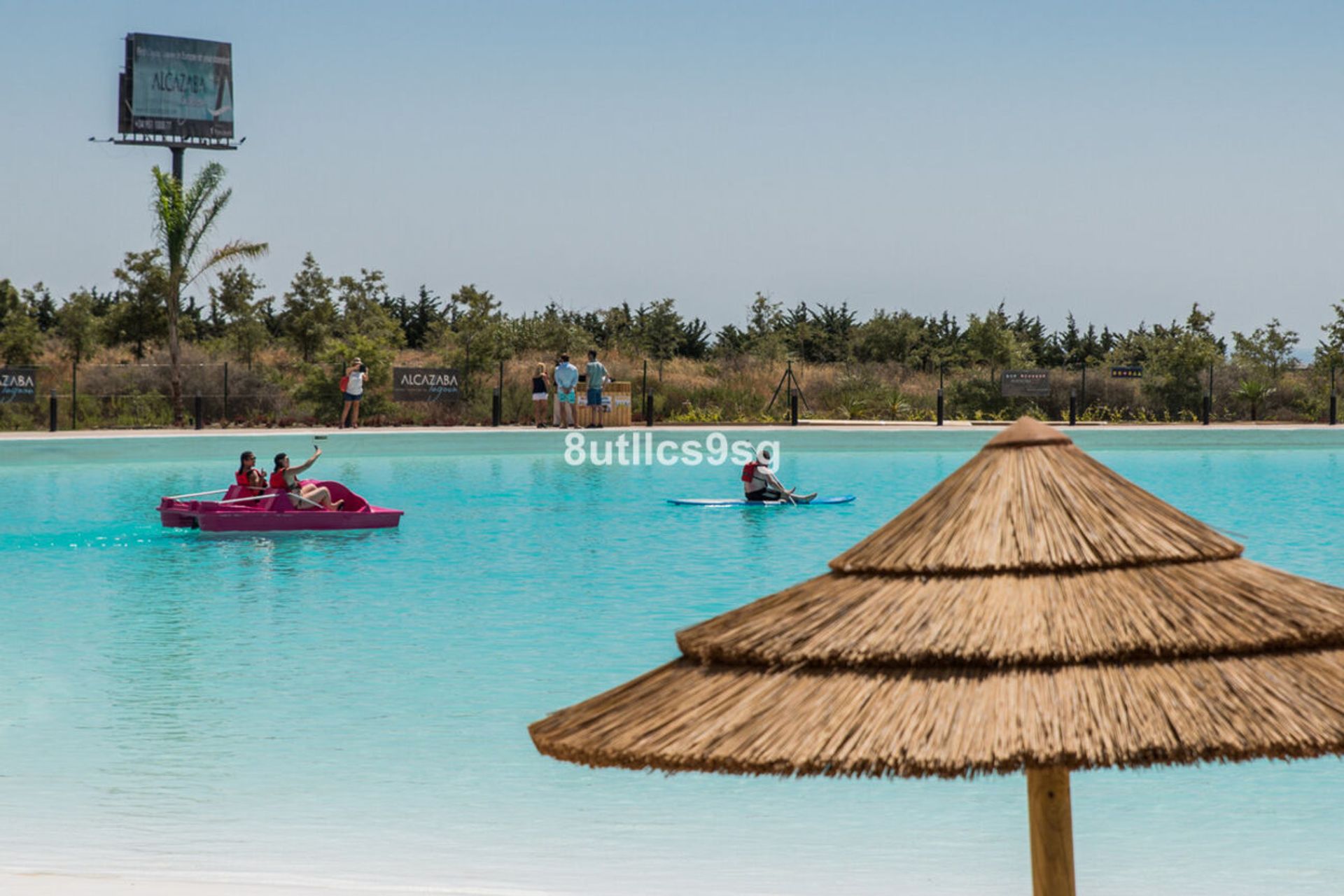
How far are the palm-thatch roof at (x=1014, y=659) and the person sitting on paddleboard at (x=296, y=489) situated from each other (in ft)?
45.0

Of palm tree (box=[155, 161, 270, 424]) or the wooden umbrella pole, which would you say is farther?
palm tree (box=[155, 161, 270, 424])

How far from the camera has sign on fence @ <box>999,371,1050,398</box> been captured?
133ft

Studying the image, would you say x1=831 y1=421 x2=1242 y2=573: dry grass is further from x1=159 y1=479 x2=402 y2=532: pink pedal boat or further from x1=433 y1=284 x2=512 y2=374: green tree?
x1=433 y1=284 x2=512 y2=374: green tree

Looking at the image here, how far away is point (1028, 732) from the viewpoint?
310 centimetres

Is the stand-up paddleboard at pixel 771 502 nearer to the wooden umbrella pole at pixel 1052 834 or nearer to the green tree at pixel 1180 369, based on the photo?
the wooden umbrella pole at pixel 1052 834

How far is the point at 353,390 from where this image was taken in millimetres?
32125

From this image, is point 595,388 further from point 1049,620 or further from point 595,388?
point 1049,620

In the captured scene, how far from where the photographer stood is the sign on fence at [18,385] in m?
33.2

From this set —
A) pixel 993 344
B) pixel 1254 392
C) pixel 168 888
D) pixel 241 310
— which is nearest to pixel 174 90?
pixel 241 310

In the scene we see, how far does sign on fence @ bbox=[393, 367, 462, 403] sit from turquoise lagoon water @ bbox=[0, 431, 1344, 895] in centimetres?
1770

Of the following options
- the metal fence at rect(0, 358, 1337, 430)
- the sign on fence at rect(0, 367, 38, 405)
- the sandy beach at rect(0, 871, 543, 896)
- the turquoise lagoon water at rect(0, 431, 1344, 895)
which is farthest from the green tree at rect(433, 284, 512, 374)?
the sandy beach at rect(0, 871, 543, 896)

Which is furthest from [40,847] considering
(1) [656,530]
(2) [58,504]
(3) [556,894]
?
(2) [58,504]

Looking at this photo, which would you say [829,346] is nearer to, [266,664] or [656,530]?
[656,530]

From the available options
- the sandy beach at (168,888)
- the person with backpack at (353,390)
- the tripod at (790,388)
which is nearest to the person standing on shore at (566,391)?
the person with backpack at (353,390)
